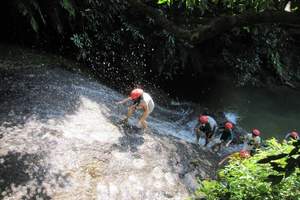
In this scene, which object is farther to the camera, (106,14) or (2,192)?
(106,14)

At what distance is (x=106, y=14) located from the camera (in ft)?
54.2

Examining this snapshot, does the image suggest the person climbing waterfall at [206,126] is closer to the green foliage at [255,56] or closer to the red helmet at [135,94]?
the red helmet at [135,94]

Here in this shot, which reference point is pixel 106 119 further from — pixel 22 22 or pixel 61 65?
pixel 22 22

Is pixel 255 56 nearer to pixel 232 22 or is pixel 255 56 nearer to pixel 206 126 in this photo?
pixel 206 126

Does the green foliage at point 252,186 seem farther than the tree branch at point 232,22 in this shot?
Yes

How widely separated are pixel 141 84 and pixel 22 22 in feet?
16.3

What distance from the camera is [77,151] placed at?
9.12m

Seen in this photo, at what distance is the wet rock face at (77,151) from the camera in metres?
8.17

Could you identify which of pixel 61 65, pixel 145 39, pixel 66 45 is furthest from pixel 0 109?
pixel 145 39

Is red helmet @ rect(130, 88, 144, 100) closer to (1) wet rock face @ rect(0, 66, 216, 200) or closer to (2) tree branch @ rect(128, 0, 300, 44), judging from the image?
(1) wet rock face @ rect(0, 66, 216, 200)

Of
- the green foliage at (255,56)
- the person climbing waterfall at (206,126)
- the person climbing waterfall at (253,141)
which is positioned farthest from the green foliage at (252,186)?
the green foliage at (255,56)

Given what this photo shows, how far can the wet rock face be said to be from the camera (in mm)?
8172

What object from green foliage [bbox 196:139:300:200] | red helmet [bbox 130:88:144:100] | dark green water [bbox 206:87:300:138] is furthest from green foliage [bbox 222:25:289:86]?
green foliage [bbox 196:139:300:200]

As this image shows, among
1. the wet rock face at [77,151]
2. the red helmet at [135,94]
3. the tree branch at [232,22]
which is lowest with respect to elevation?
the wet rock face at [77,151]
